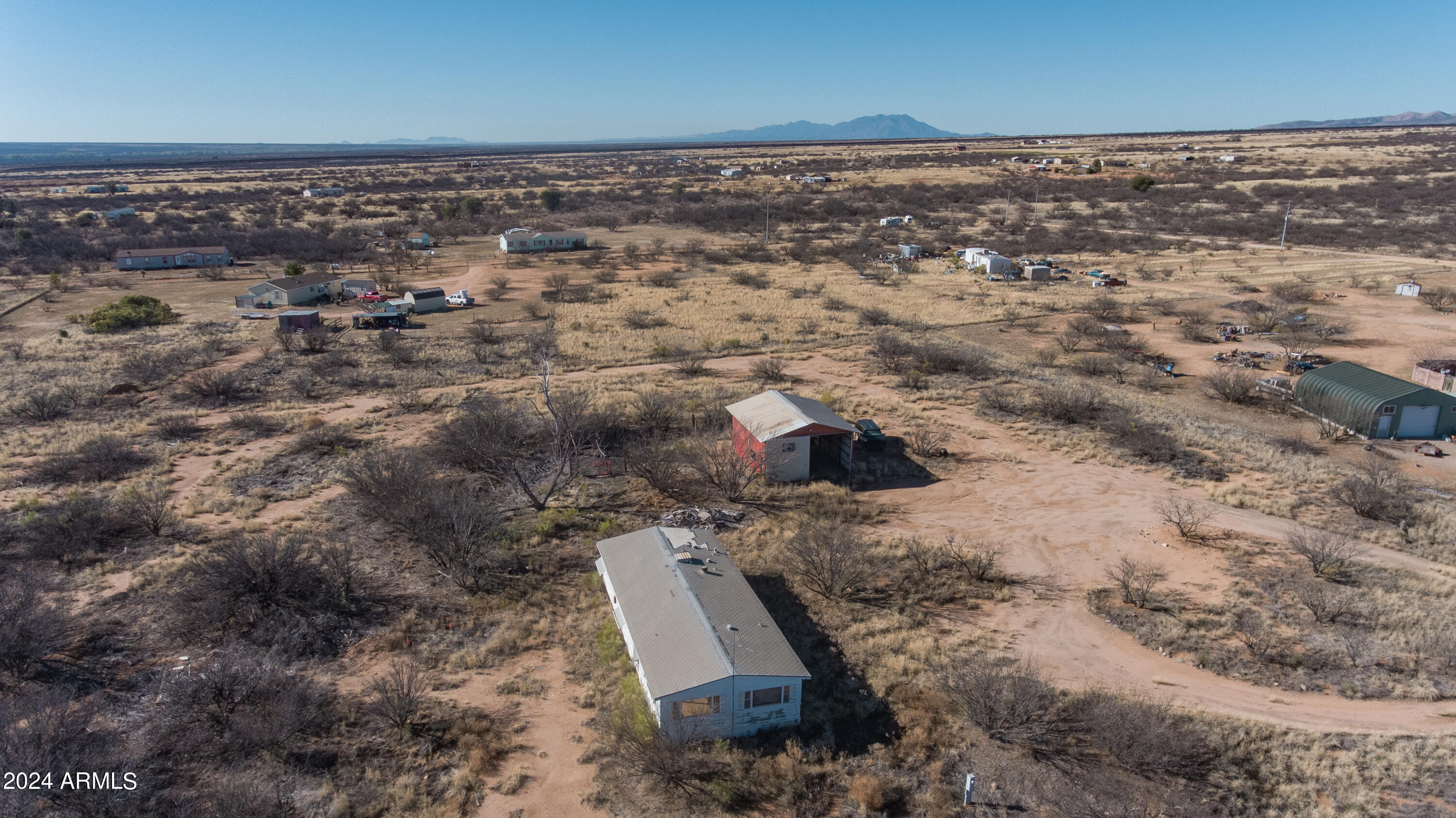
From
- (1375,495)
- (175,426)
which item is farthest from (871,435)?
(175,426)

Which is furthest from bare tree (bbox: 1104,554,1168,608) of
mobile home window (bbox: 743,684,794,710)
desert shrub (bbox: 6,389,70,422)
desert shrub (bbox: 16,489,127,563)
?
desert shrub (bbox: 6,389,70,422)

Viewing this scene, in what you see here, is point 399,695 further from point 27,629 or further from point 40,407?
point 40,407

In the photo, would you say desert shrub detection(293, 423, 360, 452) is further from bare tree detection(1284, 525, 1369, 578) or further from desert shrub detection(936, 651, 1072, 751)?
bare tree detection(1284, 525, 1369, 578)

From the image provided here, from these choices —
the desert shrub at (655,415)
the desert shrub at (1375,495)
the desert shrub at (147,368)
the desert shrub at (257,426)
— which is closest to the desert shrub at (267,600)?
the desert shrub at (257,426)

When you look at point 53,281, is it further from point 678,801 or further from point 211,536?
point 678,801

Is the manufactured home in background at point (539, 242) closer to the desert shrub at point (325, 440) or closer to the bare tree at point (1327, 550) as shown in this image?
the desert shrub at point (325, 440)

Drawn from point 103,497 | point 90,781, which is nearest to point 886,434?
point 90,781
